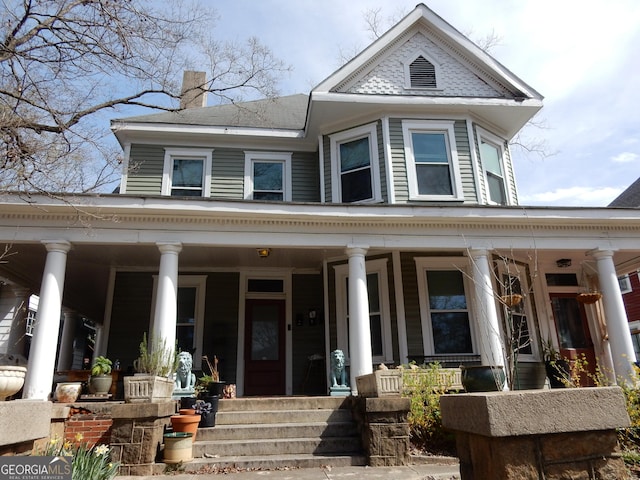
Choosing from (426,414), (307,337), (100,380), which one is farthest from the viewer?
(307,337)

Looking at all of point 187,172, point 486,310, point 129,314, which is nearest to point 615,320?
point 486,310

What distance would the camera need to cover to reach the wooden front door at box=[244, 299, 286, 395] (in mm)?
10352

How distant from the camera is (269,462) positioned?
5559 millimetres

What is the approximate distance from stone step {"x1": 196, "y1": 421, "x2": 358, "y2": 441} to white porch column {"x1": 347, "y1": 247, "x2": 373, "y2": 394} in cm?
110

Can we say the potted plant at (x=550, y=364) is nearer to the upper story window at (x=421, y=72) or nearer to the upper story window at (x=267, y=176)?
the upper story window at (x=421, y=72)

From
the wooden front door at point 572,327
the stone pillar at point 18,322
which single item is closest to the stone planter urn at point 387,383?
the wooden front door at point 572,327

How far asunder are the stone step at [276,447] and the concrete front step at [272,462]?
0.40 ft

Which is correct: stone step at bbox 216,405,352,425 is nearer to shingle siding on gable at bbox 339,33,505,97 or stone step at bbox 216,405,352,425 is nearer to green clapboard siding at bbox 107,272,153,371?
green clapboard siding at bbox 107,272,153,371

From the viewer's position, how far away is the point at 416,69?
11109mm

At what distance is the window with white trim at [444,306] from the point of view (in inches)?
365

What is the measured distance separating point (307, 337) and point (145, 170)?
18.9 ft

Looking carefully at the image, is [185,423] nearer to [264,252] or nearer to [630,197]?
[264,252]

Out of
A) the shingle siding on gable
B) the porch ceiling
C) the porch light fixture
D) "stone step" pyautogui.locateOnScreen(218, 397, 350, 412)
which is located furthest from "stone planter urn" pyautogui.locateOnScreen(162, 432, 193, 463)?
the shingle siding on gable

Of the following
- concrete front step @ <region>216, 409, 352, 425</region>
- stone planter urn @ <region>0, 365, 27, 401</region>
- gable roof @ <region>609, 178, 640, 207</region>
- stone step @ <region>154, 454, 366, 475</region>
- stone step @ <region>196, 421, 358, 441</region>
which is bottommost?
stone step @ <region>154, 454, 366, 475</region>
